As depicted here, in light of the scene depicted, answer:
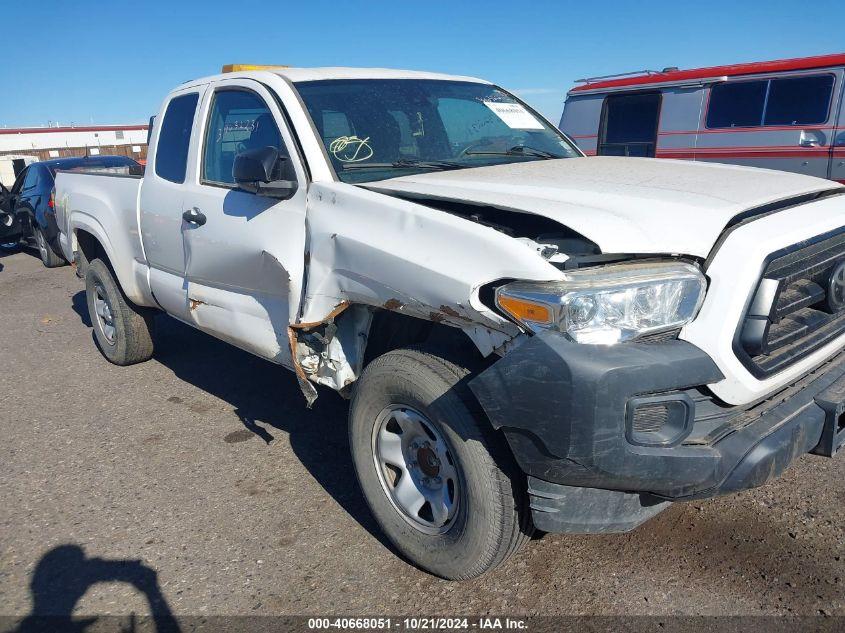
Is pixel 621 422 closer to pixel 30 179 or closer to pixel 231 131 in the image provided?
pixel 231 131

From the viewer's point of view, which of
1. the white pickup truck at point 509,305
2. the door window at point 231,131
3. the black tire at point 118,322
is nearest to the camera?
the white pickup truck at point 509,305

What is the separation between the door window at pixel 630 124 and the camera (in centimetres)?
1047

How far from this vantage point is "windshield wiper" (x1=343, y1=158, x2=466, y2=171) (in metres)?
3.24

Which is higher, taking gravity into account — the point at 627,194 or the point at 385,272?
the point at 627,194

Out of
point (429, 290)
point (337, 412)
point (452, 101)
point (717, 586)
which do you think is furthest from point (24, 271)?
point (717, 586)

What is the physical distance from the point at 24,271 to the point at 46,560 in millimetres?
9235

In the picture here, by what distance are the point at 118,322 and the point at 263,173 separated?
2899 millimetres

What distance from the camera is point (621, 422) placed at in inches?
79.6

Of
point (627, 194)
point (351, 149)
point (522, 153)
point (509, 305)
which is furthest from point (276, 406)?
point (627, 194)

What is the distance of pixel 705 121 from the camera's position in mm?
9625

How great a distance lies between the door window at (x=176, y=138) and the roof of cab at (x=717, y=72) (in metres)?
7.74

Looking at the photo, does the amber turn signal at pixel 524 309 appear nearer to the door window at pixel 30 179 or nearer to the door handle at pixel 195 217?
the door handle at pixel 195 217

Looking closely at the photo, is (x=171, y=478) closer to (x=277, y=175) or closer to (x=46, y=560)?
(x=46, y=560)

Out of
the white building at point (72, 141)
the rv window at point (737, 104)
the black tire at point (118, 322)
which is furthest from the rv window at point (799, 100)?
the white building at point (72, 141)
